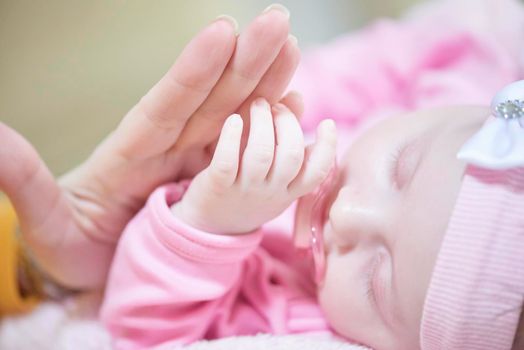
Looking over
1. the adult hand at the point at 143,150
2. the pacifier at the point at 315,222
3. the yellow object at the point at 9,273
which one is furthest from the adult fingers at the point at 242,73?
the yellow object at the point at 9,273

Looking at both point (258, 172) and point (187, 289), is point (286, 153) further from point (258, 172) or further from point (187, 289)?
point (187, 289)

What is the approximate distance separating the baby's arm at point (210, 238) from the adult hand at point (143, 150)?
36 mm

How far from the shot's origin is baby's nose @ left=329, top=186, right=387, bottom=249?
1.84ft

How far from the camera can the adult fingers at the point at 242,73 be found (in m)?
0.49

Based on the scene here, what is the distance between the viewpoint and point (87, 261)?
72 cm

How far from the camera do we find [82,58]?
1.93ft

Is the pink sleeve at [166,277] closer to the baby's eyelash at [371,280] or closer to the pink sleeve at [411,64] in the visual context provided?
the baby's eyelash at [371,280]

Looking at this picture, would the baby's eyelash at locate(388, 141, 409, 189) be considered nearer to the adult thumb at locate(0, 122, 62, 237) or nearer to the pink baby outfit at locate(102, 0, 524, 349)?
the pink baby outfit at locate(102, 0, 524, 349)

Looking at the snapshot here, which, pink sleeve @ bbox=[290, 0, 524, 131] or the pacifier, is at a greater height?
pink sleeve @ bbox=[290, 0, 524, 131]

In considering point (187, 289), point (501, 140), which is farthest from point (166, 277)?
point (501, 140)

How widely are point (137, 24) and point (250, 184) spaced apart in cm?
23

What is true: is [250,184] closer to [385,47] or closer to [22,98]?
[22,98]

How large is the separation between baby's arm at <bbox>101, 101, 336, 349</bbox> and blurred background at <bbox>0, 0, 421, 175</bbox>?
118 mm

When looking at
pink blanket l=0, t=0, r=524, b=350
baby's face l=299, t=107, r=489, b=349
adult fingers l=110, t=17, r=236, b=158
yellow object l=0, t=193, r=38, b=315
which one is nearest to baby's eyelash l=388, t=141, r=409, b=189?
baby's face l=299, t=107, r=489, b=349
